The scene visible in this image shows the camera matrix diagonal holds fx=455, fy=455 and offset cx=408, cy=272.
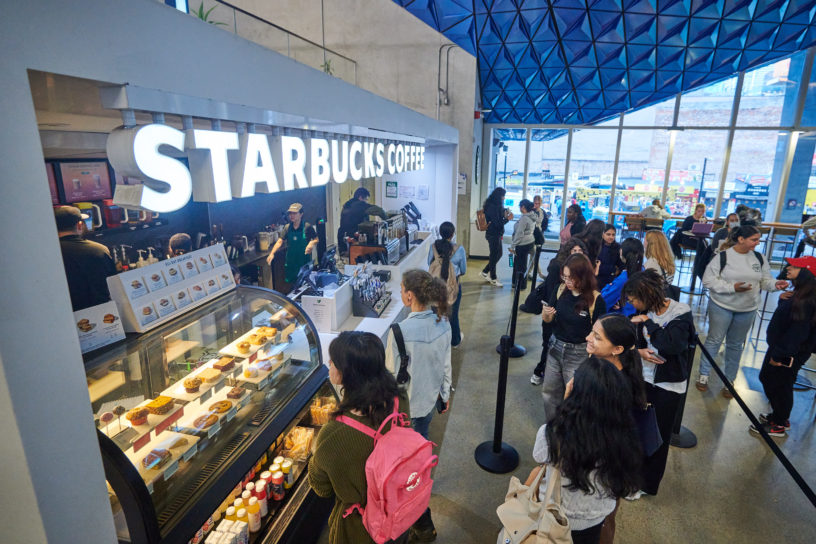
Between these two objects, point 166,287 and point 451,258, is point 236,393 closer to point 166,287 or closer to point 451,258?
point 166,287

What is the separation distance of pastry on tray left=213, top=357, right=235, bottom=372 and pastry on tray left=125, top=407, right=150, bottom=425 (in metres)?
0.50

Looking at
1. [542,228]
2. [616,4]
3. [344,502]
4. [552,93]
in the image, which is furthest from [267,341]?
[552,93]

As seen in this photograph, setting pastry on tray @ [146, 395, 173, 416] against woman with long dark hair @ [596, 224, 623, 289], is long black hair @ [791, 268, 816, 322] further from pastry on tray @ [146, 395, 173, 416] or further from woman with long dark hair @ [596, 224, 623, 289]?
pastry on tray @ [146, 395, 173, 416]

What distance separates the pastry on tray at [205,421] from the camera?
232 centimetres

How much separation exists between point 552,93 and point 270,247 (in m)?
8.48

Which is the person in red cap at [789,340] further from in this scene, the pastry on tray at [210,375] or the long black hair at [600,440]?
the pastry on tray at [210,375]

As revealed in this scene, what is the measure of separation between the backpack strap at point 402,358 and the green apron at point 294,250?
11.2 ft

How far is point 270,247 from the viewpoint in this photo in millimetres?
6910

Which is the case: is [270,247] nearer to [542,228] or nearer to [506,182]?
[542,228]

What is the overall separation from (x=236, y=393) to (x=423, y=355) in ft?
3.77

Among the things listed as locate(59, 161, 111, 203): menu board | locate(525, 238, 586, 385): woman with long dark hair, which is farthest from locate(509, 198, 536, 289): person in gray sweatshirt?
locate(59, 161, 111, 203): menu board

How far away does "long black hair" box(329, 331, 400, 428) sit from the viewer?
201 cm

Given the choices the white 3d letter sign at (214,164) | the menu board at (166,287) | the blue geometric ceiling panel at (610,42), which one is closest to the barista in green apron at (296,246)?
the white 3d letter sign at (214,164)

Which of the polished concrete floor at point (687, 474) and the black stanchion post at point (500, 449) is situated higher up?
the black stanchion post at point (500, 449)
